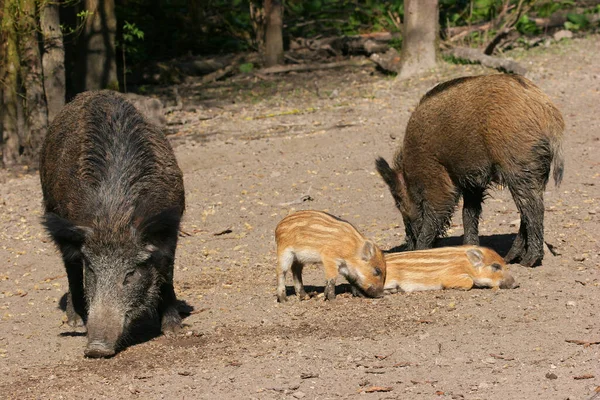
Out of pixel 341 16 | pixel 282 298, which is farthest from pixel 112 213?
pixel 341 16

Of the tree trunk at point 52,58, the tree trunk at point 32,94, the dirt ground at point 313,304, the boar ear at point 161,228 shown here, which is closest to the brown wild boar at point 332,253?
the dirt ground at point 313,304

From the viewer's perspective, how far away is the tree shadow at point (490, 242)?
817 cm

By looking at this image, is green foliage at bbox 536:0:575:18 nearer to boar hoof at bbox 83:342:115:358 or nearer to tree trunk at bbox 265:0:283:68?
tree trunk at bbox 265:0:283:68

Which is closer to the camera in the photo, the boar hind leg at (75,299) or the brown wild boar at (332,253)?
the brown wild boar at (332,253)

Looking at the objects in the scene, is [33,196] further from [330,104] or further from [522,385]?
[522,385]

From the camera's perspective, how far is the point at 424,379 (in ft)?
16.9

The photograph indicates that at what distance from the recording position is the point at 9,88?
11461 millimetres

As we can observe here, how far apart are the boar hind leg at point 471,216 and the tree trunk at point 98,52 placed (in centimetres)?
720

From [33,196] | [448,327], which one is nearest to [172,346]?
[448,327]

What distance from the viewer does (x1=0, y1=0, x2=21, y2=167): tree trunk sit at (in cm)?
1129

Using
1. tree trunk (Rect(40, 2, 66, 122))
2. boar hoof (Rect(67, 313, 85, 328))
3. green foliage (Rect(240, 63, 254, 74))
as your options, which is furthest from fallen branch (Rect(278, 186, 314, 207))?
green foliage (Rect(240, 63, 254, 74))

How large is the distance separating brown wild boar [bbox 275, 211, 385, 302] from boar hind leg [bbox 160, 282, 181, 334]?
78cm

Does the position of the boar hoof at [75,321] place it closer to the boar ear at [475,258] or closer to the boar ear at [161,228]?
the boar ear at [161,228]

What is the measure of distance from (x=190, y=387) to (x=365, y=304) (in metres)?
1.77
